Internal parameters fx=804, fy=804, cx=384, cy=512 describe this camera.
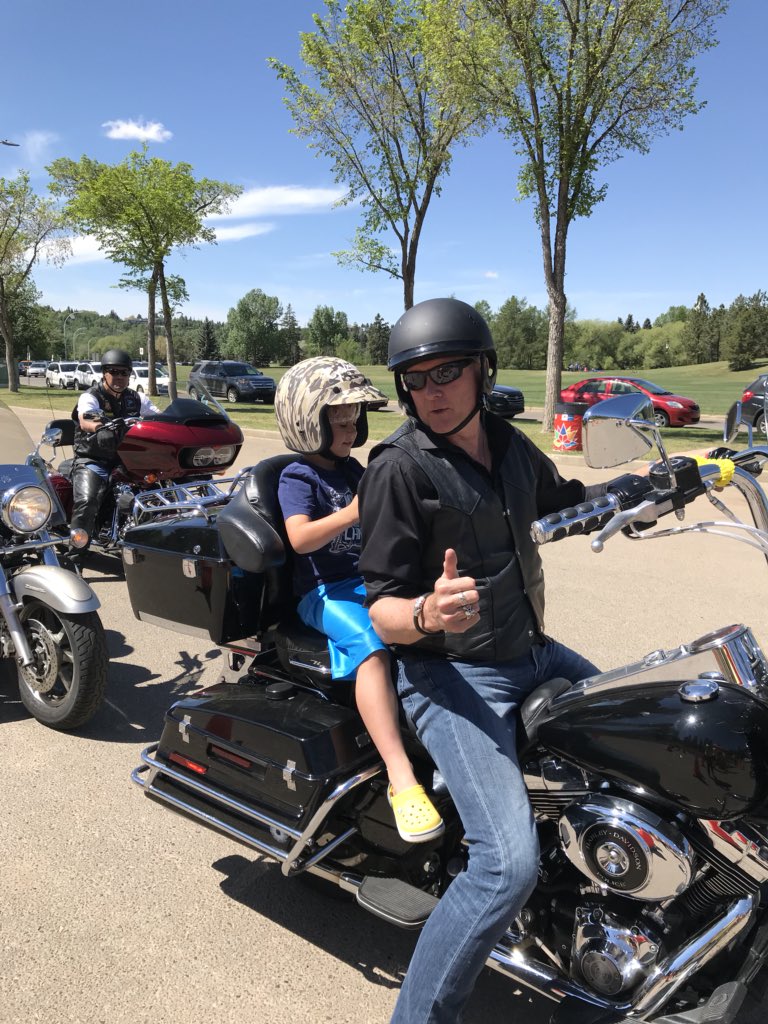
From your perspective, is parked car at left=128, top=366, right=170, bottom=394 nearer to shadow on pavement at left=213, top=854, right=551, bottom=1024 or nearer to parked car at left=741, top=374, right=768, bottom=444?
shadow on pavement at left=213, top=854, right=551, bottom=1024

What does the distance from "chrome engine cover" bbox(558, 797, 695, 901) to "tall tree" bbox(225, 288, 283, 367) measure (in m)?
102

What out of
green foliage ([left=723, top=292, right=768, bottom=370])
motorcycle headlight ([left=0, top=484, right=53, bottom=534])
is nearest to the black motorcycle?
motorcycle headlight ([left=0, top=484, right=53, bottom=534])

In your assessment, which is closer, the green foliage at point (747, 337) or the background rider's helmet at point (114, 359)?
the background rider's helmet at point (114, 359)

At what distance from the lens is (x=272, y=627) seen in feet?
9.36

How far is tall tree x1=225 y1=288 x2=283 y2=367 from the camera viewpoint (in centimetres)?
10269

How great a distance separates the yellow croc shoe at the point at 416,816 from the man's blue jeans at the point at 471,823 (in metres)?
0.09

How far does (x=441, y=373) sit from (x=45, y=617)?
9.36 feet

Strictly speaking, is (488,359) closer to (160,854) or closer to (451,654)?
(451,654)

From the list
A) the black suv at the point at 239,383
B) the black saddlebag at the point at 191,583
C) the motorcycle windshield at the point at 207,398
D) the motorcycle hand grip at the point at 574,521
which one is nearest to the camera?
the motorcycle hand grip at the point at 574,521

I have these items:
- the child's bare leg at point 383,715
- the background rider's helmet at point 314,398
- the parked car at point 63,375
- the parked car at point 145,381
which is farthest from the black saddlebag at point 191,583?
the parked car at point 63,375

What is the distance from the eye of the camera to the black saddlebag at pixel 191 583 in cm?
285

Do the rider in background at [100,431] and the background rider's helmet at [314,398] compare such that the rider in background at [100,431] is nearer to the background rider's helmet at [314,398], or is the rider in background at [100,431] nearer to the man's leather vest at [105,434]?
the man's leather vest at [105,434]

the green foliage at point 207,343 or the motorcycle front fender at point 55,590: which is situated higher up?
the green foliage at point 207,343

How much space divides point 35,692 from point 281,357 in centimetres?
10688
